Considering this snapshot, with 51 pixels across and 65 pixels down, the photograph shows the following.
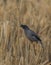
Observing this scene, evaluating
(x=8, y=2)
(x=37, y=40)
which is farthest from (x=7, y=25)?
(x=8, y=2)

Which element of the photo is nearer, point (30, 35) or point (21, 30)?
point (30, 35)

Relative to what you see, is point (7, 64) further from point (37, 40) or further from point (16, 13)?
point (16, 13)

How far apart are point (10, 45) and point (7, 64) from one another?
64cm

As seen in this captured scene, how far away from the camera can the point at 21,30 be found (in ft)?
24.4

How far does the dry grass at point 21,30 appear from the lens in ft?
22.1

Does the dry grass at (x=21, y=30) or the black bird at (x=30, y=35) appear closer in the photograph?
the dry grass at (x=21, y=30)

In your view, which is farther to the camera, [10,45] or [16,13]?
[16,13]

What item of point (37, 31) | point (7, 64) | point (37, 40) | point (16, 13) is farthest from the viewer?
point (16, 13)

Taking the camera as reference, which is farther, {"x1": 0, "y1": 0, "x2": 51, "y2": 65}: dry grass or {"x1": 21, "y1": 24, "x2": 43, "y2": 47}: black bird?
{"x1": 21, "y1": 24, "x2": 43, "y2": 47}: black bird

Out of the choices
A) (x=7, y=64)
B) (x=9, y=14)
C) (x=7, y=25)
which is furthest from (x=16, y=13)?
(x=7, y=64)

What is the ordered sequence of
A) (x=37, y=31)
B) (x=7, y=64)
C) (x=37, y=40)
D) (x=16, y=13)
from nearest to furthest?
(x=7, y=64)
(x=37, y=40)
(x=37, y=31)
(x=16, y=13)

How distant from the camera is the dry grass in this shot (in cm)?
672

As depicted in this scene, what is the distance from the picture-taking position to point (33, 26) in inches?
299

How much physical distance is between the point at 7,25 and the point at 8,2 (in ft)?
4.41
